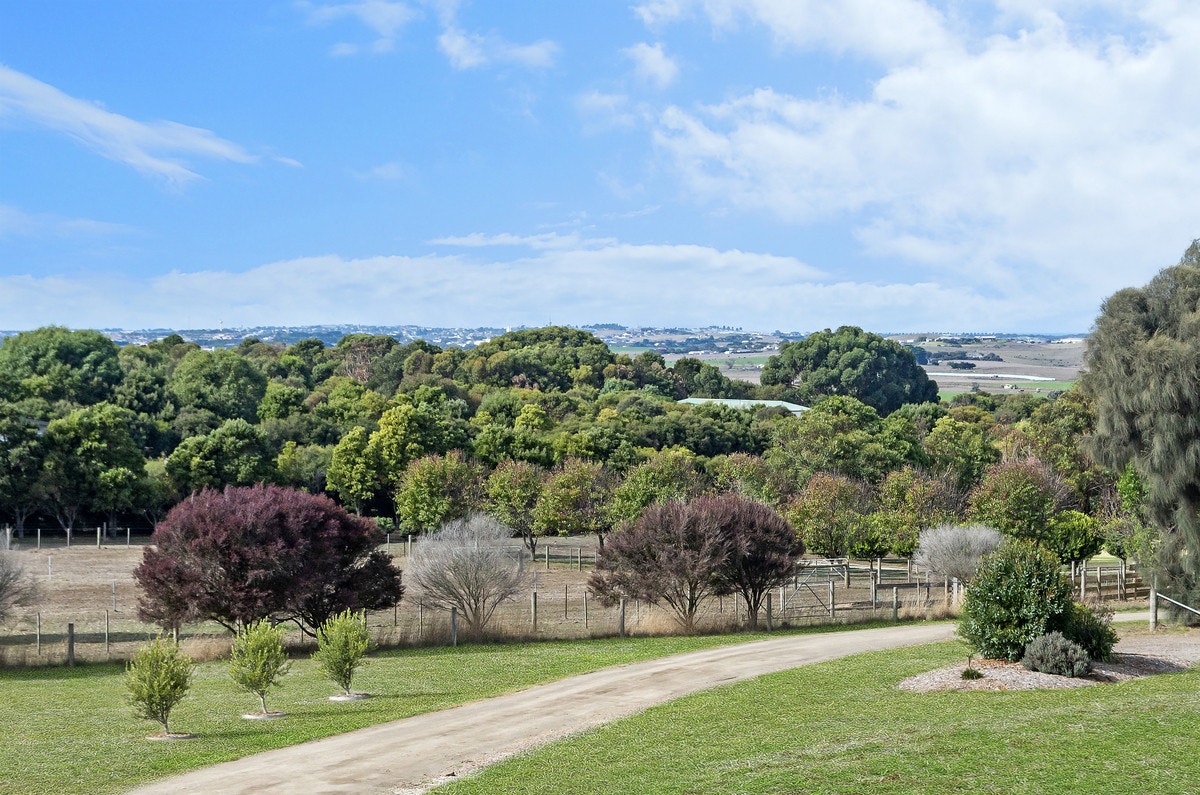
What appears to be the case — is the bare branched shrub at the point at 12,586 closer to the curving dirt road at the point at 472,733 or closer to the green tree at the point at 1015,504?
the curving dirt road at the point at 472,733

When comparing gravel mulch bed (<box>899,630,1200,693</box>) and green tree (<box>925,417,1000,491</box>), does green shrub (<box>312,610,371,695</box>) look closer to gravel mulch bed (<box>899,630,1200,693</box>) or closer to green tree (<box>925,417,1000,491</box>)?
gravel mulch bed (<box>899,630,1200,693</box>)

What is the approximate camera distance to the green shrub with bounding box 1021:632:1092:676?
72.5ft

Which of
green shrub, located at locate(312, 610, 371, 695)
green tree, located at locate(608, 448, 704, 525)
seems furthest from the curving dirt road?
green tree, located at locate(608, 448, 704, 525)

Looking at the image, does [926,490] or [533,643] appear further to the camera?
[926,490]

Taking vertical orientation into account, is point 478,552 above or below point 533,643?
above

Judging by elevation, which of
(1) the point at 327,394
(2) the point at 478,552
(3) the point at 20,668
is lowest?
(3) the point at 20,668

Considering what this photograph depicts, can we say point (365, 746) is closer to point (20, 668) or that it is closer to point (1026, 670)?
point (1026, 670)

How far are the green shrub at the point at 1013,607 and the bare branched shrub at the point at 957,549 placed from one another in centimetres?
1937

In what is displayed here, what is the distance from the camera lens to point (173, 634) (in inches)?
1270

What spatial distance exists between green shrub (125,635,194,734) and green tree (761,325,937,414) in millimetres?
143236

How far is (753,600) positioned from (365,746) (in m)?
21.8

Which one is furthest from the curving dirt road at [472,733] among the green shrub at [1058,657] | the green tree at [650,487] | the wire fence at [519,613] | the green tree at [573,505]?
the green tree at [573,505]

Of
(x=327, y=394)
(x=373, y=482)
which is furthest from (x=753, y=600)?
(x=327, y=394)

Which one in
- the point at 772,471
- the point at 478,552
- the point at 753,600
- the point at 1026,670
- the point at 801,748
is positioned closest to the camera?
the point at 801,748
